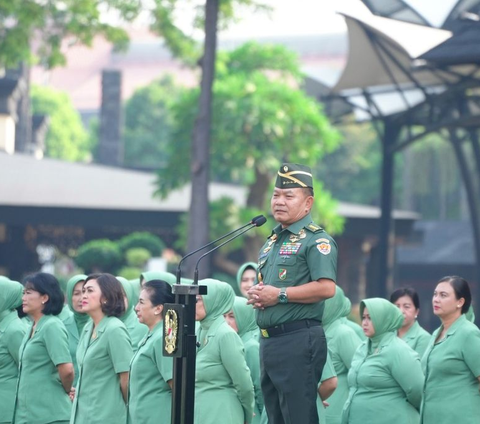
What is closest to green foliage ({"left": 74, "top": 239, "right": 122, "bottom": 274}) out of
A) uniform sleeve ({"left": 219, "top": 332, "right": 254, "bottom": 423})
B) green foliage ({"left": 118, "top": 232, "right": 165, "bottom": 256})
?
green foliage ({"left": 118, "top": 232, "right": 165, "bottom": 256})

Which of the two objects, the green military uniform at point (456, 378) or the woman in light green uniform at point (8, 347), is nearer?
the green military uniform at point (456, 378)

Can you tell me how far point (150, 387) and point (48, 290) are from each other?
133 cm

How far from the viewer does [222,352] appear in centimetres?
739

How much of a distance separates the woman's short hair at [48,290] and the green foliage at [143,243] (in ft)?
52.4

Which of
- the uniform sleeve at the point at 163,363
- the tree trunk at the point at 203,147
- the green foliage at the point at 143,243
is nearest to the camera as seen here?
the uniform sleeve at the point at 163,363

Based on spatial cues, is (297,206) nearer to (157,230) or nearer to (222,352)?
(222,352)

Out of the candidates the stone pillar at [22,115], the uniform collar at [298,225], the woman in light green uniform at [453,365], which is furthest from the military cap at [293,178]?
the stone pillar at [22,115]

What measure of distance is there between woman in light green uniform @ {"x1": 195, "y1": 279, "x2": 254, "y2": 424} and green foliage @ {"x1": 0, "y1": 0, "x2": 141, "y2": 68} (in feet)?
49.3

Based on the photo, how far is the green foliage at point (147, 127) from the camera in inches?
2421

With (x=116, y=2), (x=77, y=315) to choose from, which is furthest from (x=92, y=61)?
(x=77, y=315)

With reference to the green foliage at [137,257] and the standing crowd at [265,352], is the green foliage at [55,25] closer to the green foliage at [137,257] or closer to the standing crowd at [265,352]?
the green foliage at [137,257]

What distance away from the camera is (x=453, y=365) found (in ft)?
25.4

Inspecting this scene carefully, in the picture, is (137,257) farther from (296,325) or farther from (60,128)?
(60,128)

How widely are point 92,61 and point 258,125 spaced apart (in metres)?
92.0
